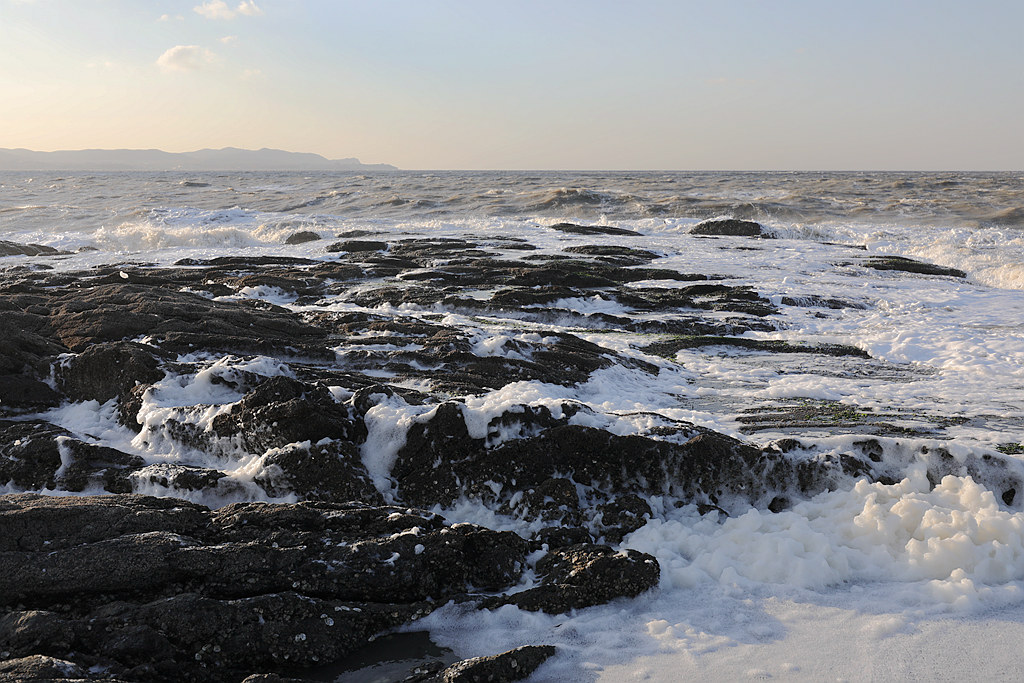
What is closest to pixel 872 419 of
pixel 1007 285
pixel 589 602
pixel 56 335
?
pixel 589 602

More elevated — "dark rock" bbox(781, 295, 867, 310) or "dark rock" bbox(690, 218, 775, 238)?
"dark rock" bbox(690, 218, 775, 238)

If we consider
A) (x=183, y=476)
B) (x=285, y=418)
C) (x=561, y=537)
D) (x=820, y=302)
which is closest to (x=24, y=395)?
(x=183, y=476)

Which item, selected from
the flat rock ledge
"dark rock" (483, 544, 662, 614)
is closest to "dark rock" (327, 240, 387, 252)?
the flat rock ledge

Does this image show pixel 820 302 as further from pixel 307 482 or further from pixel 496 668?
pixel 496 668

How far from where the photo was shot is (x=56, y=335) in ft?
28.7

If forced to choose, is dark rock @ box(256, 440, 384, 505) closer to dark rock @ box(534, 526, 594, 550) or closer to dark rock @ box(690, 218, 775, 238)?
dark rock @ box(534, 526, 594, 550)

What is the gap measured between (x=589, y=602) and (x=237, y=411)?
340cm

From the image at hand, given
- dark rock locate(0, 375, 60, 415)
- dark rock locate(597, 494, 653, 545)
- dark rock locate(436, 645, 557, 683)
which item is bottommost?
dark rock locate(436, 645, 557, 683)

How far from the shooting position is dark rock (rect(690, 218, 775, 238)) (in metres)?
27.6

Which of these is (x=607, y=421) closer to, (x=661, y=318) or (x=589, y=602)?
(x=589, y=602)

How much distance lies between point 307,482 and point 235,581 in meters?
1.45

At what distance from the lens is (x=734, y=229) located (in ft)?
91.5

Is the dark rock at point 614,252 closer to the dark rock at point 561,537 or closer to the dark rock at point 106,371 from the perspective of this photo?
the dark rock at point 106,371

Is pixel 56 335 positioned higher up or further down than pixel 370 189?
further down
